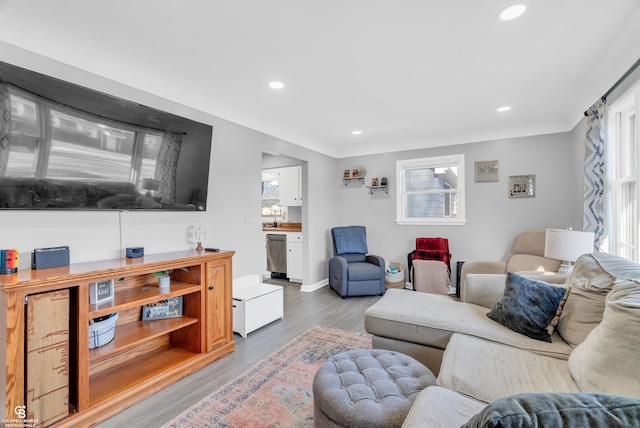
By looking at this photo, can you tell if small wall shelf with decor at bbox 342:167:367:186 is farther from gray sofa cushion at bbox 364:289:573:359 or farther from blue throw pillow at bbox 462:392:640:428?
blue throw pillow at bbox 462:392:640:428

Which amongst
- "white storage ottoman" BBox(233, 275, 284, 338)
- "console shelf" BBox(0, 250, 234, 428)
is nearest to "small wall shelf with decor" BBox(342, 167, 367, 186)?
"white storage ottoman" BBox(233, 275, 284, 338)

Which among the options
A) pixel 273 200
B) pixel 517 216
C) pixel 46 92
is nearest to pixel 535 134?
pixel 517 216

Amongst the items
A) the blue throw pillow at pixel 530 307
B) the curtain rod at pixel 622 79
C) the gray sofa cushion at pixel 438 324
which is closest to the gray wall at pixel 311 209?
the curtain rod at pixel 622 79

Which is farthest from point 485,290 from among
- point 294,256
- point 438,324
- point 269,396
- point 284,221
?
point 284,221

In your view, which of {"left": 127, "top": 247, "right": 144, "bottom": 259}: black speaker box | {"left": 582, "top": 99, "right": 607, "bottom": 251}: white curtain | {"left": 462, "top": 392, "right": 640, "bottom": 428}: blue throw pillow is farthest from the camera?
{"left": 582, "top": 99, "right": 607, "bottom": 251}: white curtain

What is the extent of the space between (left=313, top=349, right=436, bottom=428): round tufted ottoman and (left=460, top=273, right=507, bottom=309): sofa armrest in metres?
1.14

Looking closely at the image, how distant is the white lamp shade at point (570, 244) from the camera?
2.42 m

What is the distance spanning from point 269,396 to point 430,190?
3829mm

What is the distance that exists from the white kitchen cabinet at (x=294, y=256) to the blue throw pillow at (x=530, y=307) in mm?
3400

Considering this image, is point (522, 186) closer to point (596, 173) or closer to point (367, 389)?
point (596, 173)

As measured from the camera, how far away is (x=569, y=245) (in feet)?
8.13

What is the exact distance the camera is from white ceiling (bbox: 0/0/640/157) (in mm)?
1689

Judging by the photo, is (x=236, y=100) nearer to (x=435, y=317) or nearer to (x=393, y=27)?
(x=393, y=27)

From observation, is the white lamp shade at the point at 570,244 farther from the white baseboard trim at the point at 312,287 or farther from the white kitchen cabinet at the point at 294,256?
the white kitchen cabinet at the point at 294,256
